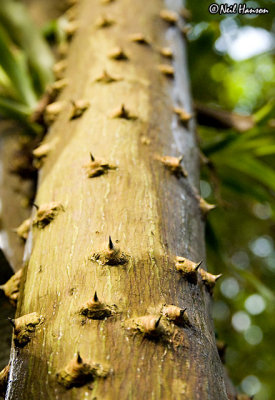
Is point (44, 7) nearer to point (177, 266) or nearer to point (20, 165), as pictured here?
point (20, 165)

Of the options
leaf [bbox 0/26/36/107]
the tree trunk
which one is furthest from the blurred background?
the tree trunk

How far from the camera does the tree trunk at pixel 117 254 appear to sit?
0.59 meters

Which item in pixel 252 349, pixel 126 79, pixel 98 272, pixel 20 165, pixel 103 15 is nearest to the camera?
pixel 98 272

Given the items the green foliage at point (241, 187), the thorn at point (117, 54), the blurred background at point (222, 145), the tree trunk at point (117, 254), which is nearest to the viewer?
the tree trunk at point (117, 254)

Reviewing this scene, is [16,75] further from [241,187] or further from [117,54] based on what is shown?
[241,187]

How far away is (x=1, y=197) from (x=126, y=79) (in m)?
0.64

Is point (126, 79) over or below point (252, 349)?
over

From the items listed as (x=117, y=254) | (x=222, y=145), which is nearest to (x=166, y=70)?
(x=222, y=145)

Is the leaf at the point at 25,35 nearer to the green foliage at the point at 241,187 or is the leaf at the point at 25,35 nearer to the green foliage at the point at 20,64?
the green foliage at the point at 20,64

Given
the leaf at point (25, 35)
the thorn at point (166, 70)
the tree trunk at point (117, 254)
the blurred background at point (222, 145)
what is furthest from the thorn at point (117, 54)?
the leaf at point (25, 35)

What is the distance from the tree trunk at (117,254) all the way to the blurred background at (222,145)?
0.81ft

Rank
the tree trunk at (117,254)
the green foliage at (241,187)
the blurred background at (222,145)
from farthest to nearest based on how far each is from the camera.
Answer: the green foliage at (241,187), the blurred background at (222,145), the tree trunk at (117,254)

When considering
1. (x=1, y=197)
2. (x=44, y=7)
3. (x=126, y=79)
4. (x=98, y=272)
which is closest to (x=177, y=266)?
(x=98, y=272)

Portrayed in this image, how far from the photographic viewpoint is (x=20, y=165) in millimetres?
1572
